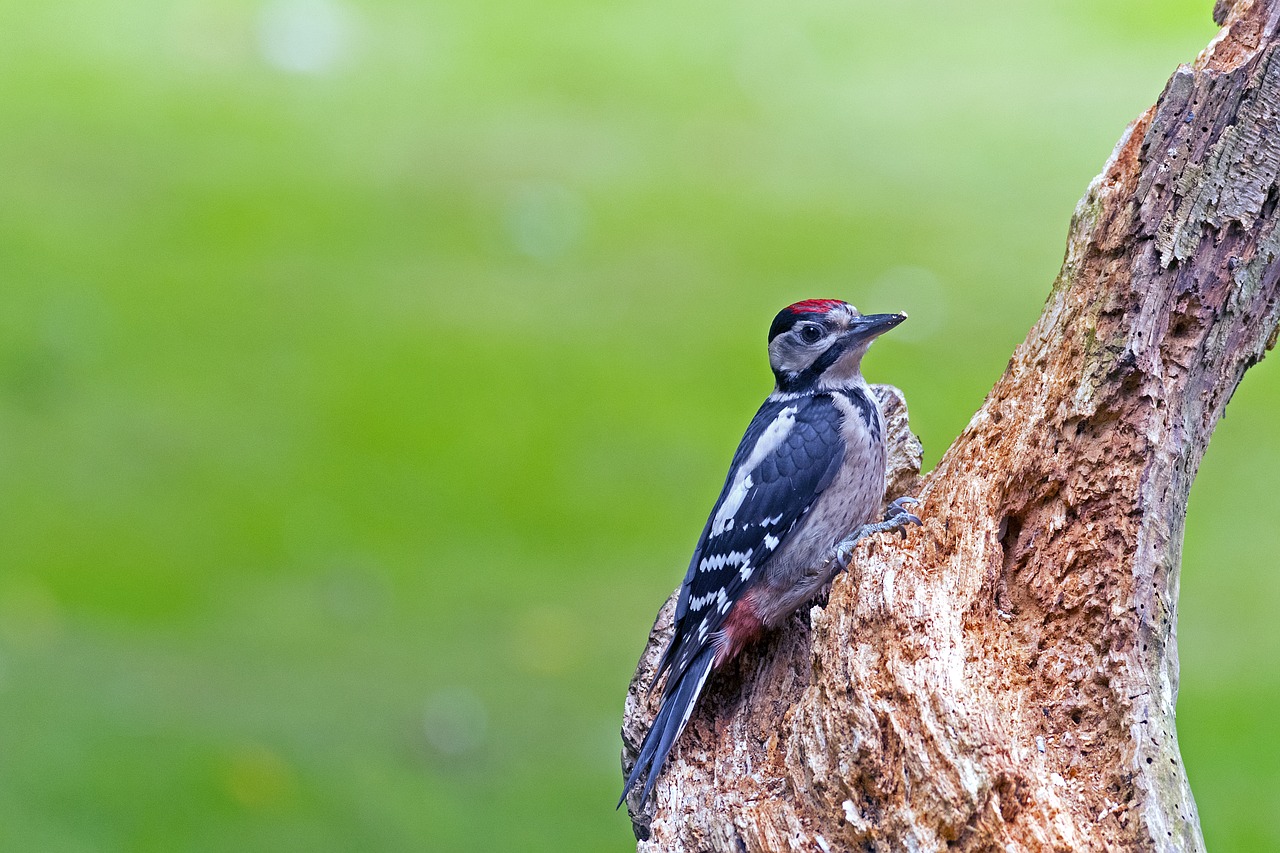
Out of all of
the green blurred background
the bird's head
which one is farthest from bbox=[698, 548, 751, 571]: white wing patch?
the green blurred background

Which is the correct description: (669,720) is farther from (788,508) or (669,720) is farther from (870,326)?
(870,326)

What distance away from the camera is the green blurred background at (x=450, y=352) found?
4215mm

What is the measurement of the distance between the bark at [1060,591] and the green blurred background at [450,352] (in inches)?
77.2

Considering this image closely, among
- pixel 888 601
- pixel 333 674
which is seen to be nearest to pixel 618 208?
pixel 333 674

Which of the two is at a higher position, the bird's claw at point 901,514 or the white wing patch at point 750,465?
the white wing patch at point 750,465

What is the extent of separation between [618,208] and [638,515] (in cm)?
157

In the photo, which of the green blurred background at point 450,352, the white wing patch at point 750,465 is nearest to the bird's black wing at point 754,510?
the white wing patch at point 750,465

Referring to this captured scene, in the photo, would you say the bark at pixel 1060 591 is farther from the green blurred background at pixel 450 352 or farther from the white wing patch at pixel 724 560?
the green blurred background at pixel 450 352

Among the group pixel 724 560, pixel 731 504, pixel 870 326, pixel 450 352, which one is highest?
pixel 450 352

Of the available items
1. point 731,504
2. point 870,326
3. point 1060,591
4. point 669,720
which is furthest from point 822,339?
point 669,720

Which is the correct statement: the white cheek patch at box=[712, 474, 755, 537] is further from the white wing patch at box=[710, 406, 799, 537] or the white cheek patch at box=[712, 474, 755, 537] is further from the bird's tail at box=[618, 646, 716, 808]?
the bird's tail at box=[618, 646, 716, 808]

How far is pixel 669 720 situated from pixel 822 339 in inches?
39.1

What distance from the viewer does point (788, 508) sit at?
2.67m

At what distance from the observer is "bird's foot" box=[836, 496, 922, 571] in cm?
242
